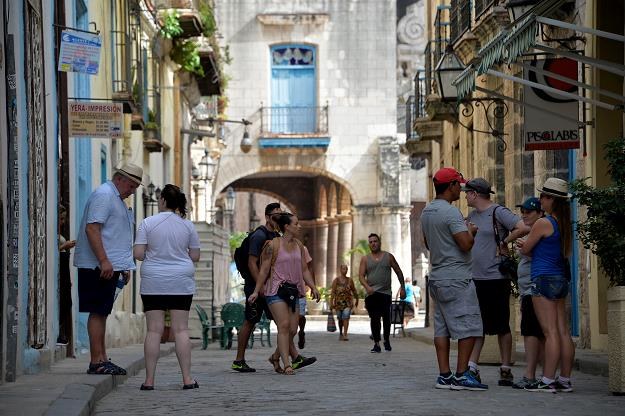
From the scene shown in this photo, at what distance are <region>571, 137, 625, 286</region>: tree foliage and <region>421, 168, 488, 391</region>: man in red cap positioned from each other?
0.98 metres

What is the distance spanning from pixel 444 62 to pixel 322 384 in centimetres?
1217

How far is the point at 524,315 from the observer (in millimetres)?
12781

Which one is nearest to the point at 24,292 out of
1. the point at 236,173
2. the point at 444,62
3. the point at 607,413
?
the point at 607,413

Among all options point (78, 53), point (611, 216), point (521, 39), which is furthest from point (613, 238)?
point (78, 53)

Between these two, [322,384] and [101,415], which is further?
[322,384]

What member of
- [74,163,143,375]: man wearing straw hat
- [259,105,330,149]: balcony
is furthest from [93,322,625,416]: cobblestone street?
[259,105,330,149]: balcony

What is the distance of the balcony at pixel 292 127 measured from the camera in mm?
49594

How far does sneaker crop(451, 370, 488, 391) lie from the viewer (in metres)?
12.3

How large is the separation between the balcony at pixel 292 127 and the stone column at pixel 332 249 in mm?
6885

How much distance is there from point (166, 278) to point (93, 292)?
0.60m

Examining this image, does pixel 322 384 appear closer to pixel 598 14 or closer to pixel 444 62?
pixel 598 14

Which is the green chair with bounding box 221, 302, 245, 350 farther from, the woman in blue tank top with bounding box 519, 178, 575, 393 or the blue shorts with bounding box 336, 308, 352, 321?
the woman in blue tank top with bounding box 519, 178, 575, 393

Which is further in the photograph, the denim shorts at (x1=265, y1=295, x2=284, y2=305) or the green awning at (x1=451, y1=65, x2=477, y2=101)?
the green awning at (x1=451, y1=65, x2=477, y2=101)

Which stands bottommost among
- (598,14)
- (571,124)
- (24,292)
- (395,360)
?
(395,360)
